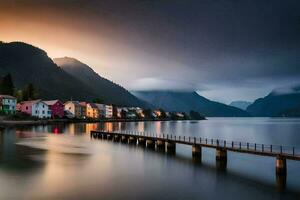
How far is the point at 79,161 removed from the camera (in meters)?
51.5

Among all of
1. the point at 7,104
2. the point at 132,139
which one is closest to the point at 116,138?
the point at 132,139

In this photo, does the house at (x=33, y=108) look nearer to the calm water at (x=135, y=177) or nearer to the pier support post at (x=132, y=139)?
the pier support post at (x=132, y=139)

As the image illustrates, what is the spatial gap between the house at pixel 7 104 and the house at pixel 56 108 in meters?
30.4

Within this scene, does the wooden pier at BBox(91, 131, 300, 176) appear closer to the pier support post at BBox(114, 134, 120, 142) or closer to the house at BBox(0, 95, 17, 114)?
the pier support post at BBox(114, 134, 120, 142)

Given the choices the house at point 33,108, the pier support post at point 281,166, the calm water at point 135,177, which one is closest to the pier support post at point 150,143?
the calm water at point 135,177

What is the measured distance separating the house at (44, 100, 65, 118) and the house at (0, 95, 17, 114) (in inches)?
1196

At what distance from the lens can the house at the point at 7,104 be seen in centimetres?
14762

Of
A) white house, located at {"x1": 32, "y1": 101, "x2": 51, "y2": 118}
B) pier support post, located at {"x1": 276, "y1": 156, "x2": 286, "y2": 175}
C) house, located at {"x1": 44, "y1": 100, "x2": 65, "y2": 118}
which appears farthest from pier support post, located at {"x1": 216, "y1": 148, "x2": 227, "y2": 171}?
house, located at {"x1": 44, "y1": 100, "x2": 65, "y2": 118}

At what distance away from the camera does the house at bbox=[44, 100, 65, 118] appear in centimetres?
18388

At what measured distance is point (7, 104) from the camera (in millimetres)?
149625

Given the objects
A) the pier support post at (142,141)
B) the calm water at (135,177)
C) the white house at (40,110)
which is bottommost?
the calm water at (135,177)

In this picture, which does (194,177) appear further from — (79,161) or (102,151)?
(102,151)

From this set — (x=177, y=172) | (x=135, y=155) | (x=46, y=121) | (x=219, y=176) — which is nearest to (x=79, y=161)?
(x=135, y=155)

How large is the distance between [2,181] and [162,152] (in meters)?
32.6
